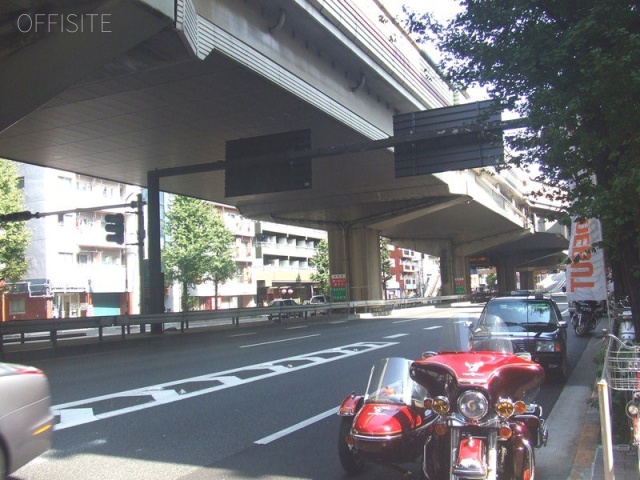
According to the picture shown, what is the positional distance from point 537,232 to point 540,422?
68058 millimetres

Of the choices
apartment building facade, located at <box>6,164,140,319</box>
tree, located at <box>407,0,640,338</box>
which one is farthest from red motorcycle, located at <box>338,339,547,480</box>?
apartment building facade, located at <box>6,164,140,319</box>

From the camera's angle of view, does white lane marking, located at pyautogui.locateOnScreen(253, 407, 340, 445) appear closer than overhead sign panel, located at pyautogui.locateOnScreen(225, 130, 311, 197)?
Yes

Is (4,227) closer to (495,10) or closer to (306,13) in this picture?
(306,13)

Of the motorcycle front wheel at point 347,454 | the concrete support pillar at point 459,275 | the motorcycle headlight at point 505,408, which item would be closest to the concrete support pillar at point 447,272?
the concrete support pillar at point 459,275

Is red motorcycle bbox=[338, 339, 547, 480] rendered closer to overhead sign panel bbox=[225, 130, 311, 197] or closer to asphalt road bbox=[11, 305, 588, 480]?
asphalt road bbox=[11, 305, 588, 480]

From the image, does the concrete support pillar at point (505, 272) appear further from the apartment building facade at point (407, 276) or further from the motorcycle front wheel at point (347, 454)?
the motorcycle front wheel at point (347, 454)

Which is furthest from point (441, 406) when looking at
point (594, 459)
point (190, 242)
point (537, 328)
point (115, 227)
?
Answer: point (190, 242)

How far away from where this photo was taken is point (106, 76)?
14109 millimetres

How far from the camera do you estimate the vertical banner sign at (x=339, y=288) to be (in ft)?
133

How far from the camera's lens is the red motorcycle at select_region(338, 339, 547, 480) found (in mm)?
3830

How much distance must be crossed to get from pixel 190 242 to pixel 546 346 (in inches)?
1672

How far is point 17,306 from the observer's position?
45.2 m

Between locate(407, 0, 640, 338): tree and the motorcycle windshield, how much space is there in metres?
2.55

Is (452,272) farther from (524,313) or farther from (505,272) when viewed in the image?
(524,313)
